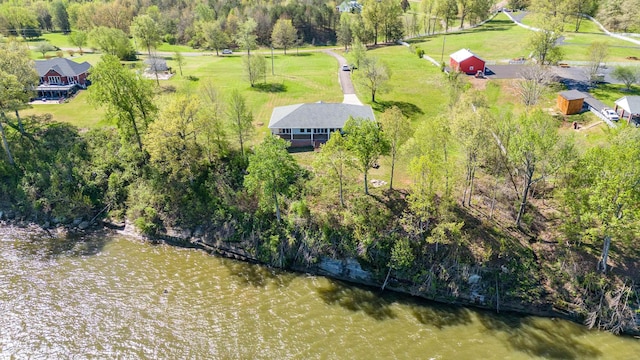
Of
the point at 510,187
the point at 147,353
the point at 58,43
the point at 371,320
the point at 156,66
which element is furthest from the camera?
the point at 58,43

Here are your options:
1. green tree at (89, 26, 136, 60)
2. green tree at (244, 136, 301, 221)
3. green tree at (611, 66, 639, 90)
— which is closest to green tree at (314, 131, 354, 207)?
green tree at (244, 136, 301, 221)

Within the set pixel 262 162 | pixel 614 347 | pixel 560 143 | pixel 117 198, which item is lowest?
pixel 614 347

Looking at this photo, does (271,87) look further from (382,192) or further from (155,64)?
(382,192)

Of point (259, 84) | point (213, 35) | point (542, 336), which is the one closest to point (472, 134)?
point (542, 336)

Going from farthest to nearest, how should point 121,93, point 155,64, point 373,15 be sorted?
point 373,15 → point 155,64 → point 121,93

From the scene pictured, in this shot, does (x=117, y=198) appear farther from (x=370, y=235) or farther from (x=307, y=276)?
(x=370, y=235)

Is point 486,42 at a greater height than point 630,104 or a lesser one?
greater

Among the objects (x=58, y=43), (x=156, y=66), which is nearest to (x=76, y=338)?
(x=156, y=66)

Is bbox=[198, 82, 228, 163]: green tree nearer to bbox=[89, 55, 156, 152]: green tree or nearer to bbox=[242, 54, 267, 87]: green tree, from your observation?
bbox=[89, 55, 156, 152]: green tree
